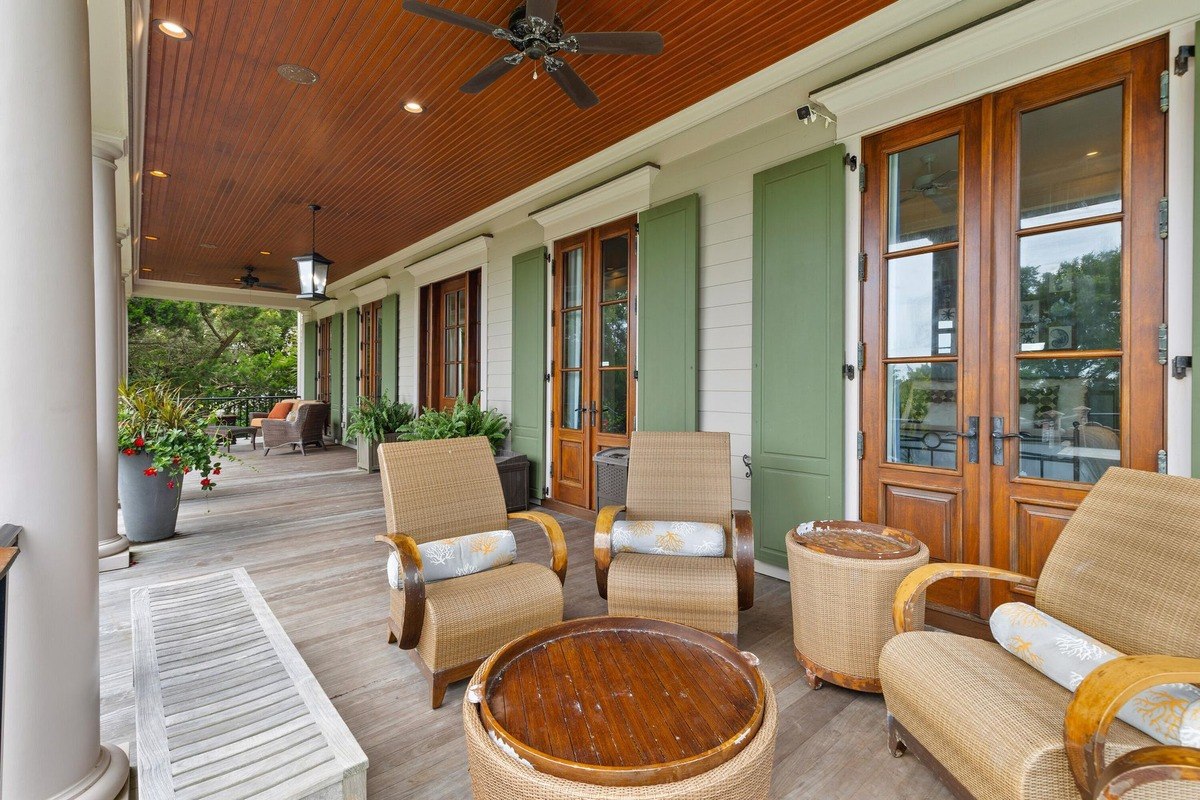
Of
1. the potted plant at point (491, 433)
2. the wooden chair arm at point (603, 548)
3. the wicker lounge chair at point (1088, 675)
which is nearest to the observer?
the wicker lounge chair at point (1088, 675)

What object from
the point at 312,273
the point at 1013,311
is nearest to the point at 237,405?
the point at 312,273

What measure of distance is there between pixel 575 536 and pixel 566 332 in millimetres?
2019

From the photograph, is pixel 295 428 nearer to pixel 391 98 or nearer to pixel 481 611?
pixel 391 98

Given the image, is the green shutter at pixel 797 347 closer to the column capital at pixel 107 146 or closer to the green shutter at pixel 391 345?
the column capital at pixel 107 146

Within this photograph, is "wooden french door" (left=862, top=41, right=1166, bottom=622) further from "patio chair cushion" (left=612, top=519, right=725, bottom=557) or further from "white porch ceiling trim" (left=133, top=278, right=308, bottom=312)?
"white porch ceiling trim" (left=133, top=278, right=308, bottom=312)

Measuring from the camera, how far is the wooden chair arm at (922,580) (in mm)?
1913

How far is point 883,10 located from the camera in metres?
2.84

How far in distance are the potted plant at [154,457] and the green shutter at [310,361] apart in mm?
8507

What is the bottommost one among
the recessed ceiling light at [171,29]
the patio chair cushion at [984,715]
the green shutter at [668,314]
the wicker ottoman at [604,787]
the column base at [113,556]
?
the column base at [113,556]

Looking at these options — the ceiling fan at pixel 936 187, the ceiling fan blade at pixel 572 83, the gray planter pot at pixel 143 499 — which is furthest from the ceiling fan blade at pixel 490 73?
the gray planter pot at pixel 143 499

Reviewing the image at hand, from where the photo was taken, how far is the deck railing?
12.6 m

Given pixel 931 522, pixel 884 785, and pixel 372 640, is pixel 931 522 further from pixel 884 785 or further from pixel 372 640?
pixel 372 640

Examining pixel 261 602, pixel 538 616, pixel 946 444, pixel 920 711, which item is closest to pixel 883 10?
pixel 946 444

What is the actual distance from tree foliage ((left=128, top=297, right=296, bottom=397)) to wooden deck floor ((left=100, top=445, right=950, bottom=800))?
12807mm
